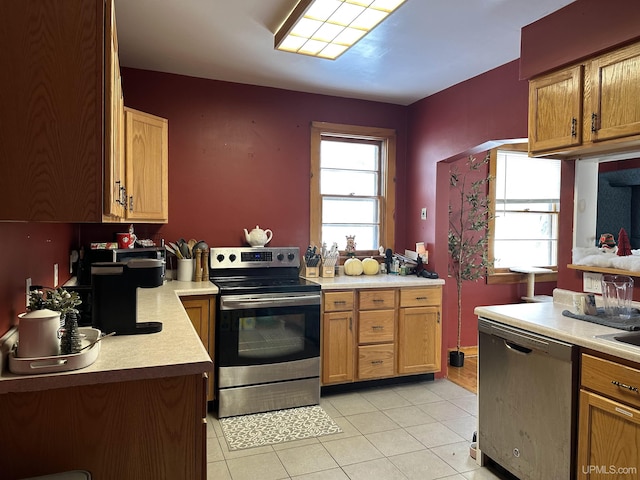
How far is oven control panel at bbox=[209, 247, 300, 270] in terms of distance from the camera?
367cm

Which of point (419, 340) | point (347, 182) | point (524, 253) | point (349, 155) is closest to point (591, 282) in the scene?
point (419, 340)

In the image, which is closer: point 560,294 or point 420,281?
point 560,294

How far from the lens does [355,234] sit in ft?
14.4

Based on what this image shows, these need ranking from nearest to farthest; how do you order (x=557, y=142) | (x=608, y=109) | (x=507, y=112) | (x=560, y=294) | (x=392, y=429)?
(x=608, y=109) → (x=557, y=142) → (x=560, y=294) → (x=392, y=429) → (x=507, y=112)

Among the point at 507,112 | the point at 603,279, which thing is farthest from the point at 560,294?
the point at 507,112

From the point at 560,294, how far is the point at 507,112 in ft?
4.47

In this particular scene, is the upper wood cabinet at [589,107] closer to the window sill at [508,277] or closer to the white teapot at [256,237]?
the white teapot at [256,237]

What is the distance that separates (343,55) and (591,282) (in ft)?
7.23

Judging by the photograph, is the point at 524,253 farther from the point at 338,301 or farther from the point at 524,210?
the point at 338,301

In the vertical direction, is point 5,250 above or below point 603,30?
below

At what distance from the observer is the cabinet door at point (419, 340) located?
3.78 meters

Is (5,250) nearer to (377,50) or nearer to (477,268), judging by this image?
(377,50)

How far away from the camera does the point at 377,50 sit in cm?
307

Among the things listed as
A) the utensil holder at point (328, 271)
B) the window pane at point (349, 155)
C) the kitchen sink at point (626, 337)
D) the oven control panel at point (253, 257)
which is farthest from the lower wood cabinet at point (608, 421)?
the window pane at point (349, 155)
